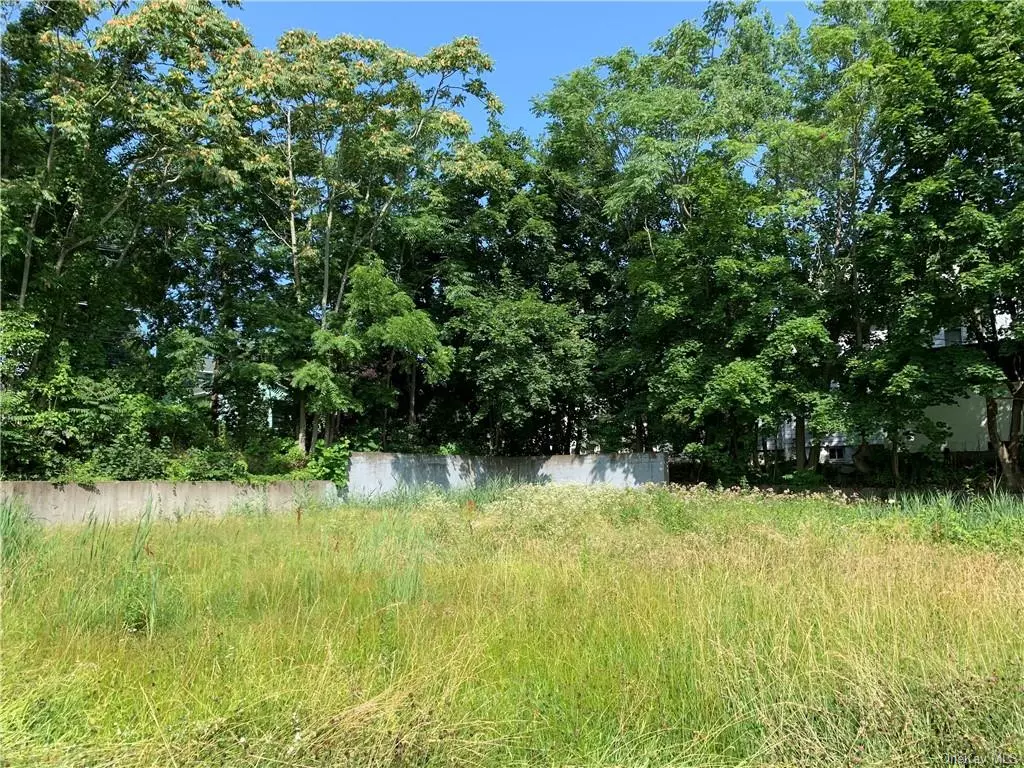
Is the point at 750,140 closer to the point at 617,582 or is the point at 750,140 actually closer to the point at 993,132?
the point at 993,132

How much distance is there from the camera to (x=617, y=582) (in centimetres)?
512

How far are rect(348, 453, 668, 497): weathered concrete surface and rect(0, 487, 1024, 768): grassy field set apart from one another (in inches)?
399

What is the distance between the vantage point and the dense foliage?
482 inches

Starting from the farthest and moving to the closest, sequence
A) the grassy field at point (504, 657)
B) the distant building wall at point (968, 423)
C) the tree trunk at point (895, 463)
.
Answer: the distant building wall at point (968, 423), the tree trunk at point (895, 463), the grassy field at point (504, 657)

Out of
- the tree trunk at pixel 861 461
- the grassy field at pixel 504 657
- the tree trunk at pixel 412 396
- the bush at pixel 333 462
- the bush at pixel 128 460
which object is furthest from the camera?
the tree trunk at pixel 412 396

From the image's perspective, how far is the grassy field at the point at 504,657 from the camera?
274cm

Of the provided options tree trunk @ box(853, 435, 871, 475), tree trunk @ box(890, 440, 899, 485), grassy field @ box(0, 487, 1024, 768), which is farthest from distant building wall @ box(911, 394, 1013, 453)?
grassy field @ box(0, 487, 1024, 768)

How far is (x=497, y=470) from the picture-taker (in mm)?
18656

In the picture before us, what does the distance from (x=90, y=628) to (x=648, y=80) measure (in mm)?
19118

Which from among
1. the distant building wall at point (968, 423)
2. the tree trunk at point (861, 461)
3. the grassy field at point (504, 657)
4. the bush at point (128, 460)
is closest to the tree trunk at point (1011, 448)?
the tree trunk at point (861, 461)

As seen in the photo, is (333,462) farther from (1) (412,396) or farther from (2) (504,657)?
(2) (504,657)

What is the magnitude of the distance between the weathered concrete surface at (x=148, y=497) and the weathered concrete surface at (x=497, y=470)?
2184 millimetres

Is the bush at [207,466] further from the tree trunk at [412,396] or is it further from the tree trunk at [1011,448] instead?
the tree trunk at [1011,448]

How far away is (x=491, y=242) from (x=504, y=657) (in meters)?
16.4
